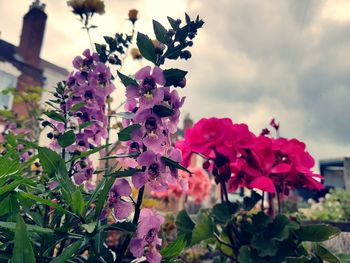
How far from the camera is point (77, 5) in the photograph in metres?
1.98

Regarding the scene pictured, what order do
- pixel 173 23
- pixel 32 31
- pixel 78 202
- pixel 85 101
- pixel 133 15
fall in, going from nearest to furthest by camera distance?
1. pixel 78 202
2. pixel 173 23
3. pixel 85 101
4. pixel 133 15
5. pixel 32 31

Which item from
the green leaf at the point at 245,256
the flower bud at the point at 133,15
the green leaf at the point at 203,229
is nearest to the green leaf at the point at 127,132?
the green leaf at the point at 203,229

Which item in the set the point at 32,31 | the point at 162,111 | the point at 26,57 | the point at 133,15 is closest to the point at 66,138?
the point at 162,111

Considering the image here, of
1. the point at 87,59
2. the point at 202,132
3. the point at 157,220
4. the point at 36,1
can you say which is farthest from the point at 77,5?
the point at 36,1

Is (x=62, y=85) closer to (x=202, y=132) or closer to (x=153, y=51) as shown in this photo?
(x=153, y=51)

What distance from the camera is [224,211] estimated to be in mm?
1651

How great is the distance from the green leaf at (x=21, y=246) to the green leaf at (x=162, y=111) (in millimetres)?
476

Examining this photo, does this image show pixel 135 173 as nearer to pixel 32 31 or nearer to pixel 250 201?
pixel 250 201

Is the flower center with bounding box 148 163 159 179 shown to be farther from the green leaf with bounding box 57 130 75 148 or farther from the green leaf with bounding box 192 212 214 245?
the green leaf with bounding box 192 212 214 245

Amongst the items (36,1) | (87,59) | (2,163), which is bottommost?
(2,163)

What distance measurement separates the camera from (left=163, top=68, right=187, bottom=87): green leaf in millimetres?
1084

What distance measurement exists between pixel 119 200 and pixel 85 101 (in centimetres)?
44

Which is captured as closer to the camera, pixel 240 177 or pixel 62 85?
pixel 62 85

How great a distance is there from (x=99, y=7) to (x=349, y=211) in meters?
3.46
